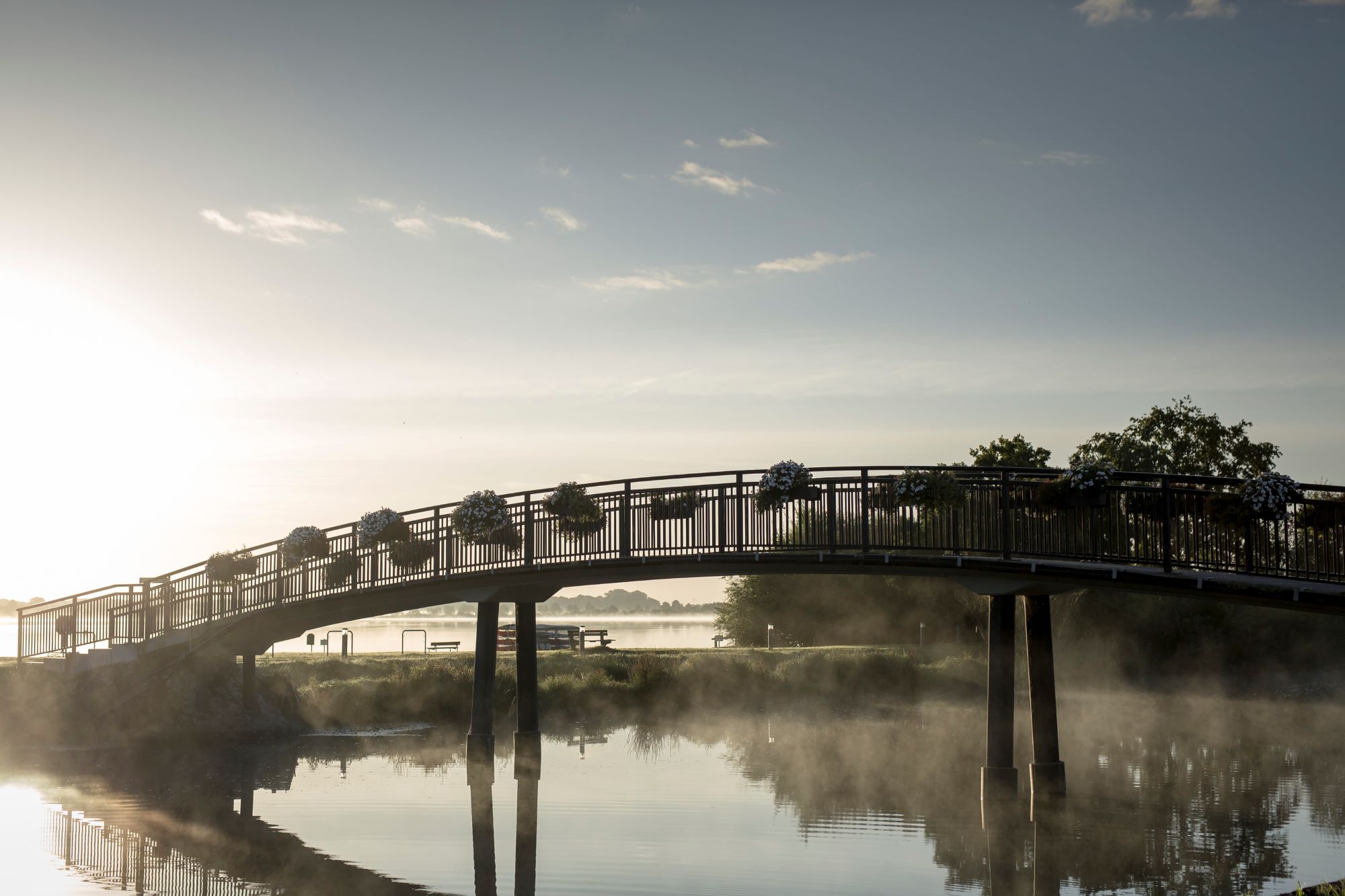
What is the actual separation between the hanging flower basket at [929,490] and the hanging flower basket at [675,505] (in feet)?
14.3

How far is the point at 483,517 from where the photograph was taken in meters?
28.3

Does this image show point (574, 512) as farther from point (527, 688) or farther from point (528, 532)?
point (527, 688)

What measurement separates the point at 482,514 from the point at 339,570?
5.14 meters

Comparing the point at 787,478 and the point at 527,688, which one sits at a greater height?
the point at 787,478

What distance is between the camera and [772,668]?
149 ft

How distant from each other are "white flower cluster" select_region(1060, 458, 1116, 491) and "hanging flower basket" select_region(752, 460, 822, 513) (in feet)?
16.0

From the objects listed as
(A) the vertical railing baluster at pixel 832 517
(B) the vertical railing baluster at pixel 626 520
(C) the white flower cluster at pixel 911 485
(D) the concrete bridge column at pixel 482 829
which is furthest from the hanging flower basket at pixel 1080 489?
(D) the concrete bridge column at pixel 482 829

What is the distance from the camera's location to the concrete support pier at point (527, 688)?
98.1 feet

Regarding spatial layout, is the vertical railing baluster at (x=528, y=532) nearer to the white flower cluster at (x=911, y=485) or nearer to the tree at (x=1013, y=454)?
the white flower cluster at (x=911, y=485)

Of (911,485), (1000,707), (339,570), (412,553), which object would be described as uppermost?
(911,485)

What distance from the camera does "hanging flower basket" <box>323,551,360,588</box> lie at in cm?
3108

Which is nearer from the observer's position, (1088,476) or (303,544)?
(1088,476)

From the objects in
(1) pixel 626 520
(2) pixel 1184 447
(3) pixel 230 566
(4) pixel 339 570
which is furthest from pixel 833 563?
(2) pixel 1184 447

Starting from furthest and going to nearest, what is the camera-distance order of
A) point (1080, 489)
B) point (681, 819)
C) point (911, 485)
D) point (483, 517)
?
point (483, 517) < point (911, 485) < point (681, 819) < point (1080, 489)
